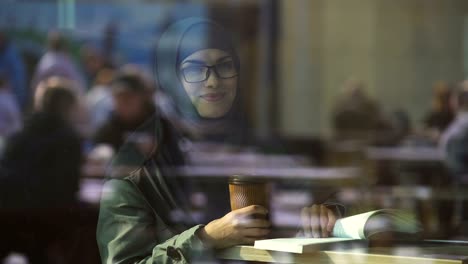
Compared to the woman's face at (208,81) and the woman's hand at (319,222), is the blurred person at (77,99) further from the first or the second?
the woman's hand at (319,222)

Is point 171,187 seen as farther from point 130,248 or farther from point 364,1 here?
point 364,1

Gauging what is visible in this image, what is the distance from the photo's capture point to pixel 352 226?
2123mm

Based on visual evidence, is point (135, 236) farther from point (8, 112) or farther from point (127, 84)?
point (127, 84)

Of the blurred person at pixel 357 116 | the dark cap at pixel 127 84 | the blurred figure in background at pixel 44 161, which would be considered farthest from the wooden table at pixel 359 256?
the blurred person at pixel 357 116

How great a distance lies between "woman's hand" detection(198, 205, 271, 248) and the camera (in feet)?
6.86

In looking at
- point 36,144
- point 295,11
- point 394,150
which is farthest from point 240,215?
point 295,11

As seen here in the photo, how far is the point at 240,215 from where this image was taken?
211 cm

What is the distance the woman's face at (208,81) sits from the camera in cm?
228

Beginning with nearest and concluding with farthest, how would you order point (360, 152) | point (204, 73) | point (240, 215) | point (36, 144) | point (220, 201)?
point (240, 215) → point (204, 73) → point (220, 201) → point (36, 144) → point (360, 152)

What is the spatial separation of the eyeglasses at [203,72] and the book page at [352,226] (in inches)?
17.7

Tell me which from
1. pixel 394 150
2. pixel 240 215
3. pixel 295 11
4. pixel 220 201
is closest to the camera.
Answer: pixel 240 215

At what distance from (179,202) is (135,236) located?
24cm

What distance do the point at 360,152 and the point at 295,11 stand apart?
1.73m

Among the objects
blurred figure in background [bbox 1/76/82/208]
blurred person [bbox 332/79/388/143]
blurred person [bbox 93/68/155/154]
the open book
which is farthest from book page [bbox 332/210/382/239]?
blurred person [bbox 332/79/388/143]
